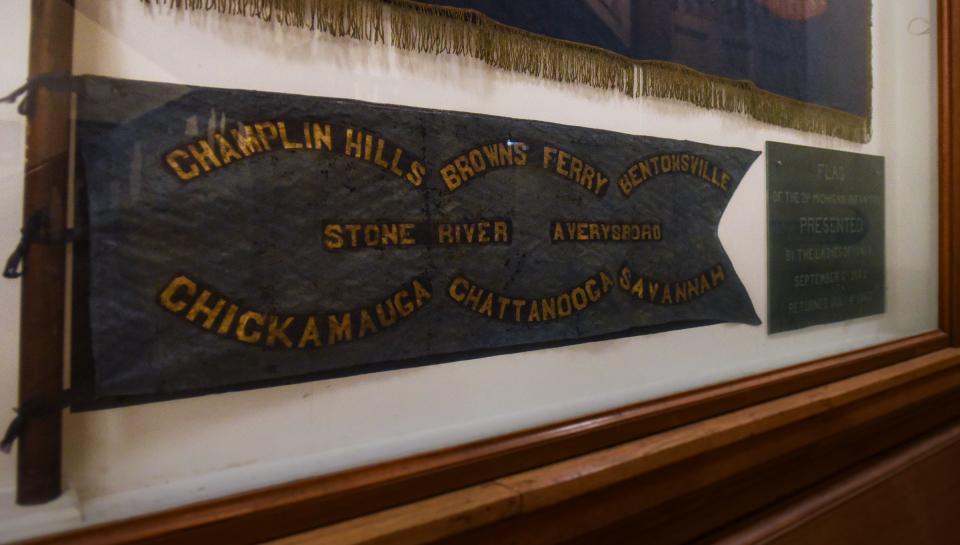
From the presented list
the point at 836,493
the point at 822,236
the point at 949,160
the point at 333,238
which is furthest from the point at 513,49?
the point at 949,160

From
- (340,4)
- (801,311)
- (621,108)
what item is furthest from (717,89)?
(340,4)

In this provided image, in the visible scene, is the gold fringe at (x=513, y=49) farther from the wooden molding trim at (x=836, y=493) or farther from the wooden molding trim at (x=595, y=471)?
the wooden molding trim at (x=836, y=493)

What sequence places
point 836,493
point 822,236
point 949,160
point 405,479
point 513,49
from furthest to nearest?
1. point 949,160
2. point 822,236
3. point 836,493
4. point 513,49
5. point 405,479

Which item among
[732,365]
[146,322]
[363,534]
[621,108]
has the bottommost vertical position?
[363,534]

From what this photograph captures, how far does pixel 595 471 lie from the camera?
0.67 metres

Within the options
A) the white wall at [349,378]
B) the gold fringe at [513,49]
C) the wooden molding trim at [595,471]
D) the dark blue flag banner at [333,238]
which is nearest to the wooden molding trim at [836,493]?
the wooden molding trim at [595,471]

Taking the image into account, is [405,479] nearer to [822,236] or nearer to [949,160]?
[822,236]

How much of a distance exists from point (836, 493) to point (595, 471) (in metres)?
0.62

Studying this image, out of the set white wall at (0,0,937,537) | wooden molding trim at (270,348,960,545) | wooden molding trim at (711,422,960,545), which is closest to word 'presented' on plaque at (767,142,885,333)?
white wall at (0,0,937,537)

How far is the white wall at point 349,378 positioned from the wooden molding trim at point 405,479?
0.03 meters

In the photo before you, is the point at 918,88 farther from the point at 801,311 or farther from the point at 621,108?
the point at 621,108

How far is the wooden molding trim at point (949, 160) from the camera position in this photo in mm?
1226

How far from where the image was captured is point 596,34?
2.59 ft

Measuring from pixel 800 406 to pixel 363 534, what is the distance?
0.76 m
